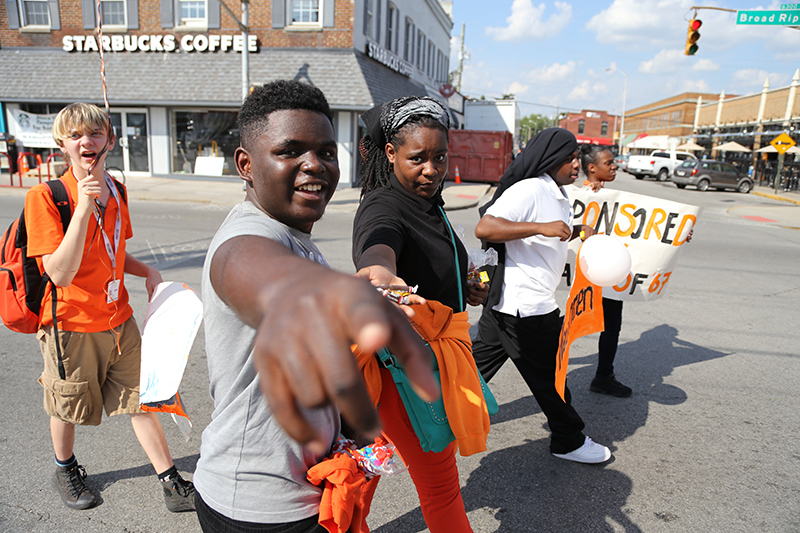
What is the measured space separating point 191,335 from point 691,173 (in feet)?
91.3

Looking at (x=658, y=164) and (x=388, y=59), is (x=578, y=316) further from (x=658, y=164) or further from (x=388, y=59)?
(x=658, y=164)

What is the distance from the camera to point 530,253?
2.95m

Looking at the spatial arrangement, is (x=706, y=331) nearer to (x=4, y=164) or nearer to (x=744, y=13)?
(x=744, y=13)

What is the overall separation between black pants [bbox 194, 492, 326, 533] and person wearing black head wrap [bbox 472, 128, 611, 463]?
1.83 metres

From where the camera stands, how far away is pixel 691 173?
25250 mm

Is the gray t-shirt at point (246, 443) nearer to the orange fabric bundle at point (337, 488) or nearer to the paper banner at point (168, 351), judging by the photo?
the orange fabric bundle at point (337, 488)

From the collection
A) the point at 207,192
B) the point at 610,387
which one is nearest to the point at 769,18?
the point at 610,387

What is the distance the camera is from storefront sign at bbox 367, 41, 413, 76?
17766 mm

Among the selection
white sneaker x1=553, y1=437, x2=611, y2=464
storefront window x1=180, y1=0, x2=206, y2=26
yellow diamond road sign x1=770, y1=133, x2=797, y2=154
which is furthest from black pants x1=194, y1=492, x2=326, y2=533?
yellow diamond road sign x1=770, y1=133, x2=797, y2=154

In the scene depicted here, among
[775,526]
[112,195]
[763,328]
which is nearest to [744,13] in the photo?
[763,328]

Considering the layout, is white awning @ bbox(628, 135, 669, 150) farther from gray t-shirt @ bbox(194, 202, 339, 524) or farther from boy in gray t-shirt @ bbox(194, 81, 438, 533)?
gray t-shirt @ bbox(194, 202, 339, 524)

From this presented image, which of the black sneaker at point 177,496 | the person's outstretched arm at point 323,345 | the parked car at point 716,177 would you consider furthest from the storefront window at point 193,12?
the parked car at point 716,177

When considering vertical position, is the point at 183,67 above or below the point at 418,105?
above

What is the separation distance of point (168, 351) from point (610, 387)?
10.6 feet
